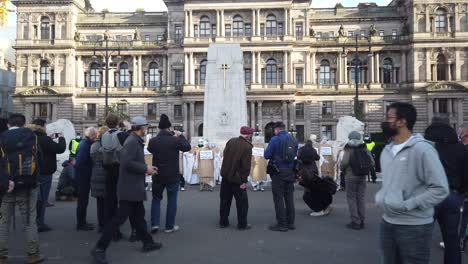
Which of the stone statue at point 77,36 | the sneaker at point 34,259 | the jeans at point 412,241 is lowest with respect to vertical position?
the sneaker at point 34,259

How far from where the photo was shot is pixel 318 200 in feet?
36.3

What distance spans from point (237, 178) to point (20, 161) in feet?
14.0

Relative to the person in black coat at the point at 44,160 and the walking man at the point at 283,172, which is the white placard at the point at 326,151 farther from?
the person in black coat at the point at 44,160

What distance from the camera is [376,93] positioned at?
5975 centimetres

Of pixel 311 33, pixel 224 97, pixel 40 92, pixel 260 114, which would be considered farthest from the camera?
pixel 311 33

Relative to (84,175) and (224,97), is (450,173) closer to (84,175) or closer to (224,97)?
(84,175)

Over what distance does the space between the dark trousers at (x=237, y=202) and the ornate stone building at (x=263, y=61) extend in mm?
47357

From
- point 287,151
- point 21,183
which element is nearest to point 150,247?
point 21,183

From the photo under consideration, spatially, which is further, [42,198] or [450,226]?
[42,198]

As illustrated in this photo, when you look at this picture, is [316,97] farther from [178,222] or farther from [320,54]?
[178,222]

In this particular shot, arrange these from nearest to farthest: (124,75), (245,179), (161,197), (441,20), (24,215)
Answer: (24,215)
(161,197)
(245,179)
(441,20)
(124,75)

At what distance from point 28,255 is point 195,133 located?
5137cm

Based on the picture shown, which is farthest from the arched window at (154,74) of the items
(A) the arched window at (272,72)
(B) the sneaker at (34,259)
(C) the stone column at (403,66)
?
(B) the sneaker at (34,259)

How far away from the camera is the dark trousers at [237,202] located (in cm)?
941
